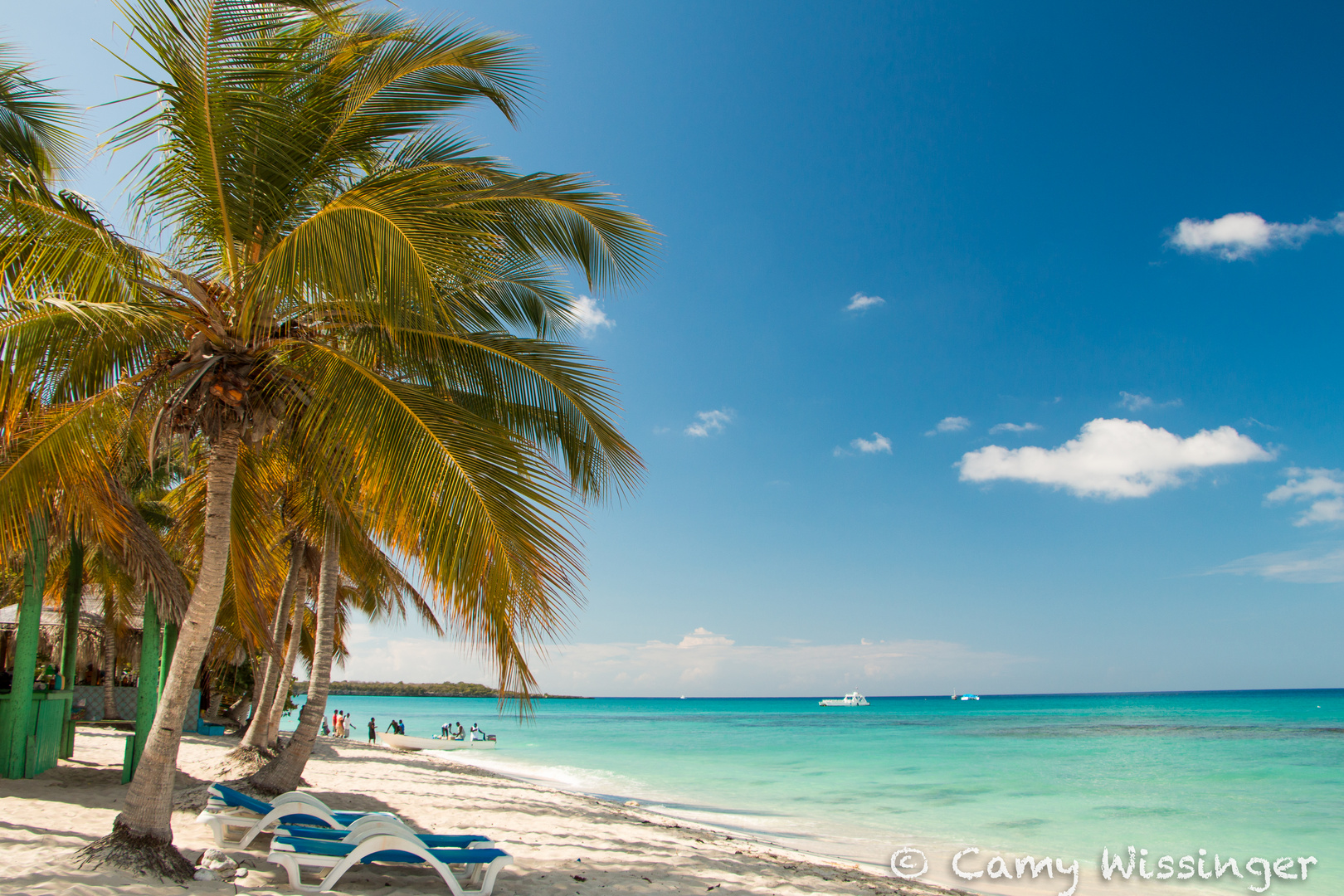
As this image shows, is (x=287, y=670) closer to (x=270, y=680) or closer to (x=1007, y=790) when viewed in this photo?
(x=270, y=680)

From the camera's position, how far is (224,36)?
4.66 metres

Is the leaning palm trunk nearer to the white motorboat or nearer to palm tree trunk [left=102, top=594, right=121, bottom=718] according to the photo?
palm tree trunk [left=102, top=594, right=121, bottom=718]

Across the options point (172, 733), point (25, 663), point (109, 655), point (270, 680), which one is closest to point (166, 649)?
point (25, 663)

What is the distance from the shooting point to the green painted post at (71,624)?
29.1 feet

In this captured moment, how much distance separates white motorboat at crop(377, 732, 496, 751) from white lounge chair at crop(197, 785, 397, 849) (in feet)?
64.2

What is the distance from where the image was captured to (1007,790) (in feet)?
61.2

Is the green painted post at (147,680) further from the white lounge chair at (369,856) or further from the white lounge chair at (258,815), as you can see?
the white lounge chair at (369,856)

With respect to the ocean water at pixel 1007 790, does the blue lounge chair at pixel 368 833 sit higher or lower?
higher

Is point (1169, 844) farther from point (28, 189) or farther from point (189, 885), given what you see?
point (28, 189)

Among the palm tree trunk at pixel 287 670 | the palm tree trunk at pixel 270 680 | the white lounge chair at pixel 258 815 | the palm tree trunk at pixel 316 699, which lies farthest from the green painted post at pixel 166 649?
the white lounge chair at pixel 258 815

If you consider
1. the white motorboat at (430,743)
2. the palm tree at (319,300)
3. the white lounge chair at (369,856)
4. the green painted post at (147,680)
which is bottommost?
the white motorboat at (430,743)

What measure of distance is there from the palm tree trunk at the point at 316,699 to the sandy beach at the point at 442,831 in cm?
62

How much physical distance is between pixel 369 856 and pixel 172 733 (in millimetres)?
1537

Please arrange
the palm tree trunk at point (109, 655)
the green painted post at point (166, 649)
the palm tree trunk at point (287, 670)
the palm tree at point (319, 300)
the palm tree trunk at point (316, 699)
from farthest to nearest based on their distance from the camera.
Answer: the palm tree trunk at point (109, 655), the palm tree trunk at point (287, 670), the green painted post at point (166, 649), the palm tree trunk at point (316, 699), the palm tree at point (319, 300)
